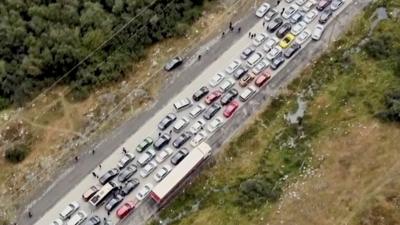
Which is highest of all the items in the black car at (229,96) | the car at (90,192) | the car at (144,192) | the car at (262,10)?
the car at (262,10)

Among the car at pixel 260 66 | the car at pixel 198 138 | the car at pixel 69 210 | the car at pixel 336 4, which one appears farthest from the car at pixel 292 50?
the car at pixel 69 210

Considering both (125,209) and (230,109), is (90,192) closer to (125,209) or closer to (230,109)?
(125,209)

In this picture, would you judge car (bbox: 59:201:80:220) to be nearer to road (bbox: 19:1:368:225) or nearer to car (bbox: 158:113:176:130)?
road (bbox: 19:1:368:225)

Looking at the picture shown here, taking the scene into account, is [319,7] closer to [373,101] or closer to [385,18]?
[385,18]

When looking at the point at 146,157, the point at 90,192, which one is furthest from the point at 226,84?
the point at 90,192

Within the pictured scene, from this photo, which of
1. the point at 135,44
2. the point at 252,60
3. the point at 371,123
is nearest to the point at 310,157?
the point at 371,123

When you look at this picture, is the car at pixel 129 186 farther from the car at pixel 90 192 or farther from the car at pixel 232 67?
the car at pixel 232 67

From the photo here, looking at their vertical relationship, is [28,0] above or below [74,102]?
above

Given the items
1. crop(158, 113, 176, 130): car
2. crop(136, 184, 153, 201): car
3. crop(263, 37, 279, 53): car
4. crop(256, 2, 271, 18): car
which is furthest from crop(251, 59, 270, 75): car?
crop(136, 184, 153, 201): car
